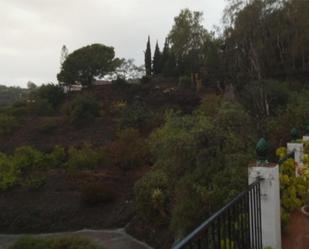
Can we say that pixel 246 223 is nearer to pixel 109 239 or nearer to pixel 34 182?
pixel 109 239

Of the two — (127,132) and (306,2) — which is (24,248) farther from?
(306,2)

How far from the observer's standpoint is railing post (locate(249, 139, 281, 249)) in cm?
338

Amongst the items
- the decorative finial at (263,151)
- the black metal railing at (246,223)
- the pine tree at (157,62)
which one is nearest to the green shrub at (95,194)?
the black metal railing at (246,223)

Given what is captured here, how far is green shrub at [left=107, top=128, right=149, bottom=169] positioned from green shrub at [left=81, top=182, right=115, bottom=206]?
Answer: 246 cm

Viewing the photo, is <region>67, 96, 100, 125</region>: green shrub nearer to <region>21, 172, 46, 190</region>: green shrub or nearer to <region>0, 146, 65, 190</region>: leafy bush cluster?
<region>0, 146, 65, 190</region>: leafy bush cluster

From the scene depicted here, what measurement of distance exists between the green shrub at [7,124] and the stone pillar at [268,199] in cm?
2110

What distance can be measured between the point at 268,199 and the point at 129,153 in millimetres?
12307

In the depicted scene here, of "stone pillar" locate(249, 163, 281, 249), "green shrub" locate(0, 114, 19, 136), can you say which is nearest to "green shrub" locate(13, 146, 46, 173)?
"green shrub" locate(0, 114, 19, 136)

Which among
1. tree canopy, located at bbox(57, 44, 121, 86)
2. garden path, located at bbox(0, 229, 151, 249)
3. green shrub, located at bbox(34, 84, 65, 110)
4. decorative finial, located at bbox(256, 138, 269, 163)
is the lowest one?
garden path, located at bbox(0, 229, 151, 249)

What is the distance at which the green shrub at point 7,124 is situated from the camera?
22025 millimetres

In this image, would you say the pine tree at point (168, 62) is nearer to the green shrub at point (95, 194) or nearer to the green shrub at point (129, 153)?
the green shrub at point (129, 153)

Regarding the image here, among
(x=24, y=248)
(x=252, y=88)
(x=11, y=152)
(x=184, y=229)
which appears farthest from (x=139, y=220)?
(x=11, y=152)

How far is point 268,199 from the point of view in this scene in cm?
340

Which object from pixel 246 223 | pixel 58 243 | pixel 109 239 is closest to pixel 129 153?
pixel 109 239
